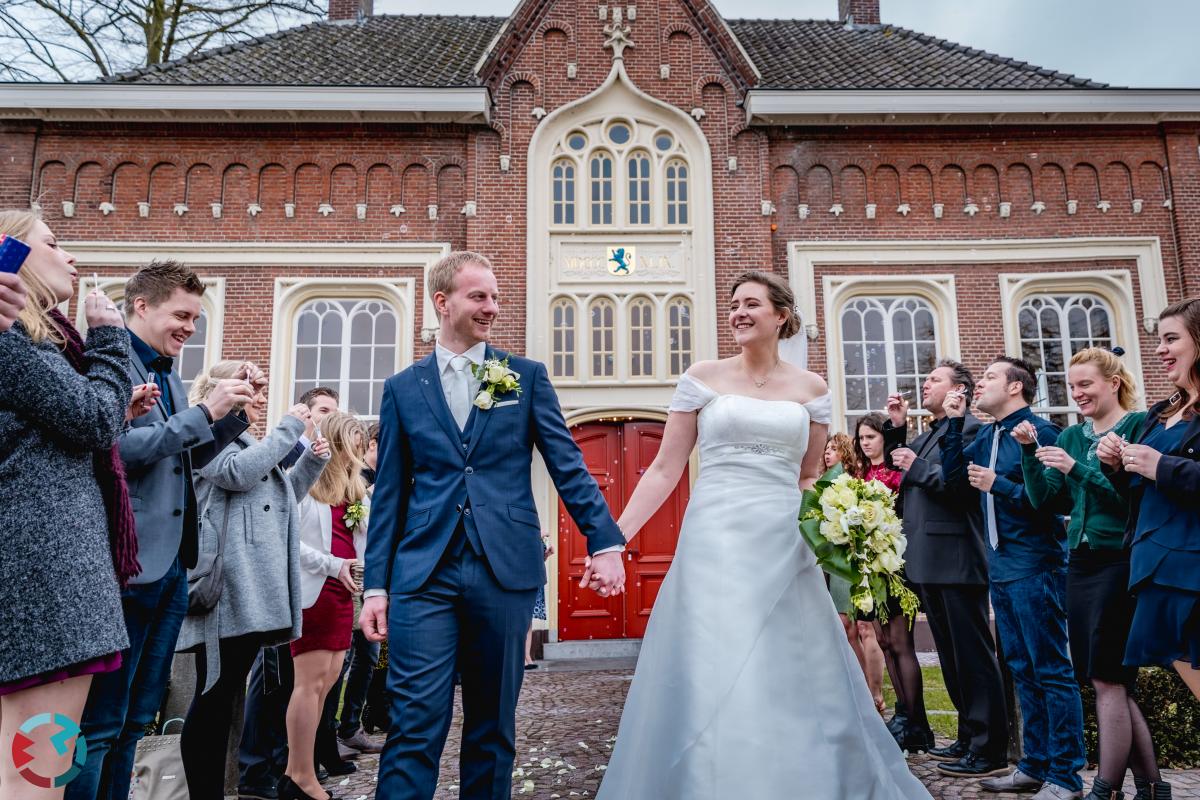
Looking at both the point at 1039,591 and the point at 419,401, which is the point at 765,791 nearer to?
the point at 419,401

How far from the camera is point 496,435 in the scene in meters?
3.07

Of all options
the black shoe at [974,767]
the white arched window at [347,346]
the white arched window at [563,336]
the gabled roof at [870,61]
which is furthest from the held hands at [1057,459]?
the white arched window at [347,346]

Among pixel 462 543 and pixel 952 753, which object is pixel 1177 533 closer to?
pixel 952 753

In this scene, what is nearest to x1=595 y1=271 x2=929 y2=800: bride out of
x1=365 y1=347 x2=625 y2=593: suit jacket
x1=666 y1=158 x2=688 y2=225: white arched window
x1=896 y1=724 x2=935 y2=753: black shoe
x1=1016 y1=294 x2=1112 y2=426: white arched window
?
x1=365 y1=347 x2=625 y2=593: suit jacket

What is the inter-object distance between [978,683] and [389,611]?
378 centimetres

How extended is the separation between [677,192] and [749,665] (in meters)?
10.5

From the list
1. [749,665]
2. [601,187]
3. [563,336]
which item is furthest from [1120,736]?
[601,187]

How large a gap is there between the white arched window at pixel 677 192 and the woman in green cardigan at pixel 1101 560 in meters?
8.81

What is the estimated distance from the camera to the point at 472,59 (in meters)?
14.2

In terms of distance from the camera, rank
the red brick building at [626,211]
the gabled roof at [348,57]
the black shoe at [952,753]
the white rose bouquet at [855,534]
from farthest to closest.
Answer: the gabled roof at [348,57] → the red brick building at [626,211] → the black shoe at [952,753] → the white rose bouquet at [855,534]

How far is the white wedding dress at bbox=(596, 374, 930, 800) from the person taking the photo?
121 inches

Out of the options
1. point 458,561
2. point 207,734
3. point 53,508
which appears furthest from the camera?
point 207,734

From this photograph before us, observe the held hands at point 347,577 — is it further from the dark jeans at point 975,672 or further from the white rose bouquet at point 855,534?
the dark jeans at point 975,672

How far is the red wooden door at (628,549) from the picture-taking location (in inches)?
460
